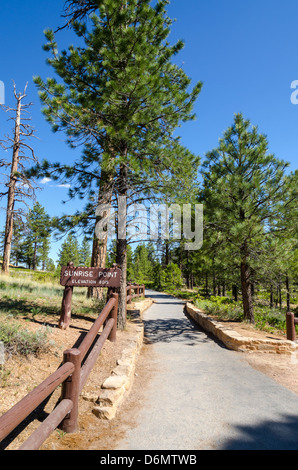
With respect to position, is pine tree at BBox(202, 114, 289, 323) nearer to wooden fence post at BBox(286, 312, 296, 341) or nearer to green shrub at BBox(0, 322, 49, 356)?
wooden fence post at BBox(286, 312, 296, 341)

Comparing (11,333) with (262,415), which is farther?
(11,333)

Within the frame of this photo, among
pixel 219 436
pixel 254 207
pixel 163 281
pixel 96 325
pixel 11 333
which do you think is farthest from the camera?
pixel 163 281

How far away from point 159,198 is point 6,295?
17.5 ft

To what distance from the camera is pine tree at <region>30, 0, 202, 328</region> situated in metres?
6.85

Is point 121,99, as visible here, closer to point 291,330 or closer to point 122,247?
point 122,247

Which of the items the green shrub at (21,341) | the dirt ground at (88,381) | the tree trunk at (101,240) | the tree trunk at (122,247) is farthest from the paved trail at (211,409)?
the tree trunk at (101,240)

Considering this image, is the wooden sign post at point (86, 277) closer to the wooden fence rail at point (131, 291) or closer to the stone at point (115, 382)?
the stone at point (115, 382)

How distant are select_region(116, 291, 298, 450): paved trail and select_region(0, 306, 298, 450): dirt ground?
20 cm

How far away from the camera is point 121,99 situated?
25.2 ft

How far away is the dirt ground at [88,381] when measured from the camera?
2.90 m

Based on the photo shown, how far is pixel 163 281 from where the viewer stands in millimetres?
34594

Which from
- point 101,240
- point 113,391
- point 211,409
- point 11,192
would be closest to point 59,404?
point 113,391

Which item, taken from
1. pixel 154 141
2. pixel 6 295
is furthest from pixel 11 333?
pixel 154 141
